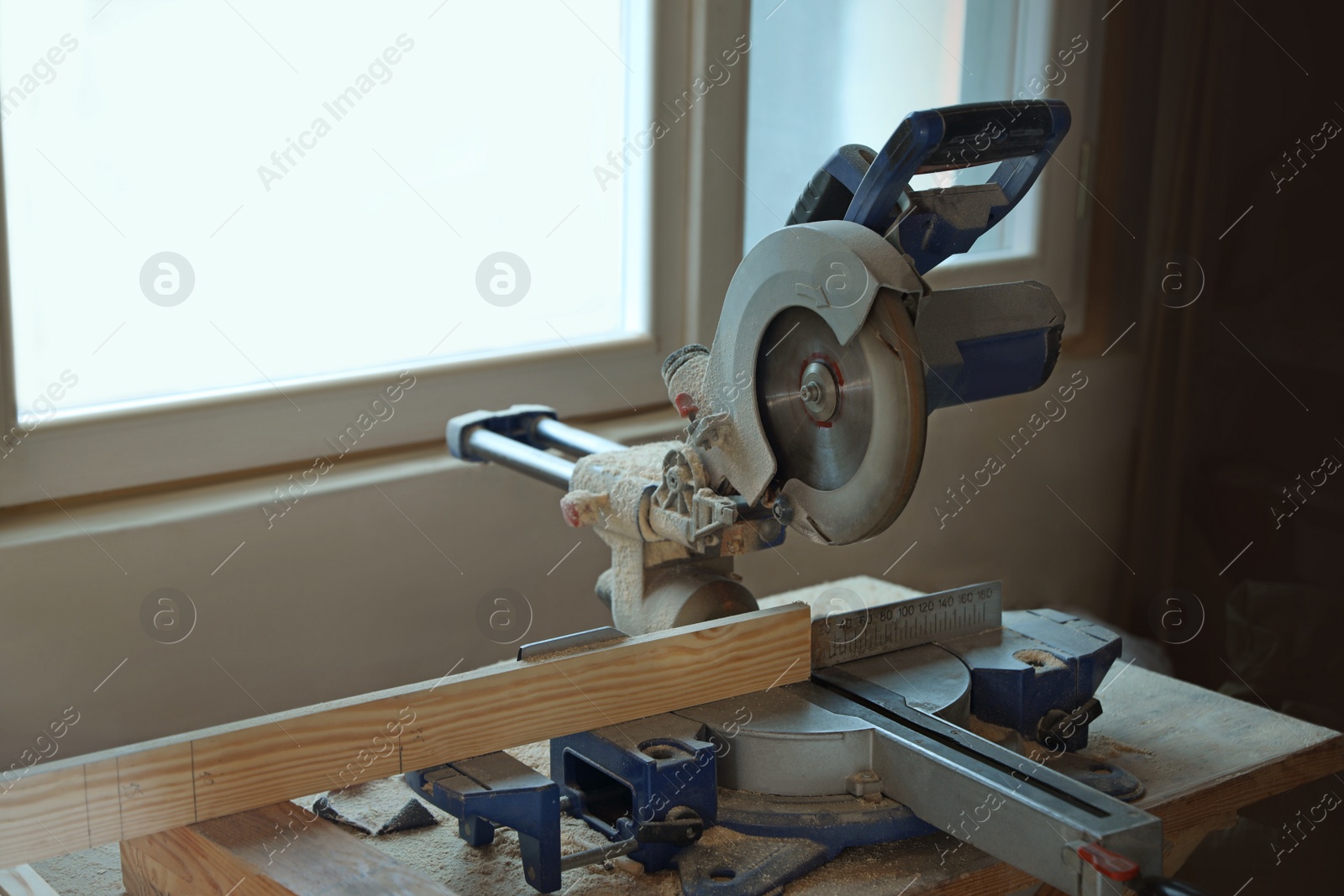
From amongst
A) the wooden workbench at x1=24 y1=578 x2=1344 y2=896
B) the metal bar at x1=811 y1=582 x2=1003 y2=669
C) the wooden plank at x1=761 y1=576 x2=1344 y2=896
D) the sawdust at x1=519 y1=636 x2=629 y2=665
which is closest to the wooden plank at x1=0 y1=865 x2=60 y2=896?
the wooden workbench at x1=24 y1=578 x2=1344 y2=896

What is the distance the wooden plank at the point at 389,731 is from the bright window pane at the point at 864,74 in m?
1.40

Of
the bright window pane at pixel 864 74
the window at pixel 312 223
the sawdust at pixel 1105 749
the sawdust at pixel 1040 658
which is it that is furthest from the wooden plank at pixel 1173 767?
the bright window pane at pixel 864 74

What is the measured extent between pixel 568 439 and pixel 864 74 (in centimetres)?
140

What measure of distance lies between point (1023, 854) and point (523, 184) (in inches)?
60.6

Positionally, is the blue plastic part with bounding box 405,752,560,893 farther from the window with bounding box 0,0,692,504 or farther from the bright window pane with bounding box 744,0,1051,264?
the bright window pane with bounding box 744,0,1051,264

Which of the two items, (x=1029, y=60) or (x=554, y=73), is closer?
(x=554, y=73)

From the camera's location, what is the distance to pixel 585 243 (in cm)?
237

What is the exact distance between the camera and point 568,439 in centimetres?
171

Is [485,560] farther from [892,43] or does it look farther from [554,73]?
[892,43]

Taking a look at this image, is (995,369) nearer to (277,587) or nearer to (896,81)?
(277,587)

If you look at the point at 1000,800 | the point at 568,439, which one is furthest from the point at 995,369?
the point at 568,439

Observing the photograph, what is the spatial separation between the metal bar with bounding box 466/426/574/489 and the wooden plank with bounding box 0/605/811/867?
1.19 feet

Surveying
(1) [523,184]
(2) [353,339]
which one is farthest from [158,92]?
(1) [523,184]

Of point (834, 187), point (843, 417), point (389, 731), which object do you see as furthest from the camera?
point (834, 187)
